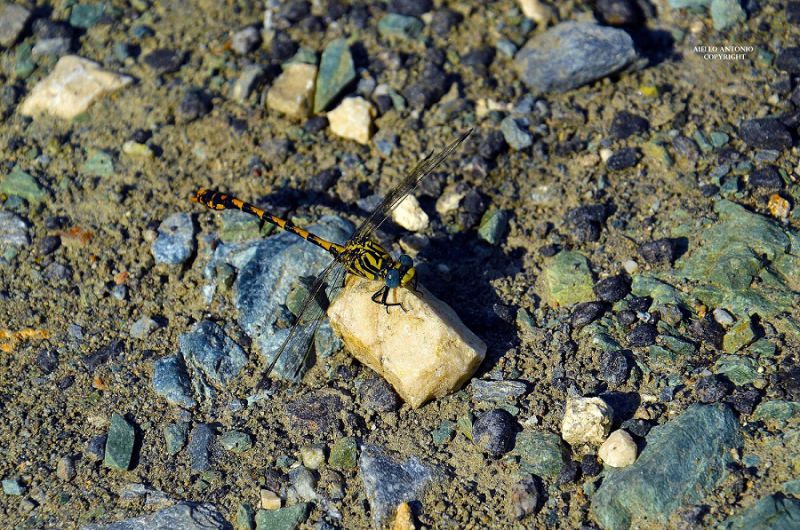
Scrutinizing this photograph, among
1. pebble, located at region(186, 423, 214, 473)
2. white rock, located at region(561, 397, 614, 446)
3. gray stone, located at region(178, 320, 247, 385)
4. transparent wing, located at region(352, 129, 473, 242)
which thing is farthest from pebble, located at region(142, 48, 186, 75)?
white rock, located at region(561, 397, 614, 446)

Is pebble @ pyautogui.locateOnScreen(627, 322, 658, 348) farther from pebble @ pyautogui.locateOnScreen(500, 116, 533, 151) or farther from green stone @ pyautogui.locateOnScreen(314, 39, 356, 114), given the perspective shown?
green stone @ pyautogui.locateOnScreen(314, 39, 356, 114)

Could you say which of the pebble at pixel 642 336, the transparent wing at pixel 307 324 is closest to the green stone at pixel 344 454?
the transparent wing at pixel 307 324

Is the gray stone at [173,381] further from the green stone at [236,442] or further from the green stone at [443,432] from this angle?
the green stone at [443,432]

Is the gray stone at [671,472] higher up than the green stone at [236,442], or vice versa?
the gray stone at [671,472]

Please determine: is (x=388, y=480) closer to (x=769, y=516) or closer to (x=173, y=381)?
(x=173, y=381)

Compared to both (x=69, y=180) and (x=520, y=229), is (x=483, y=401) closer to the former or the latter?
(x=520, y=229)

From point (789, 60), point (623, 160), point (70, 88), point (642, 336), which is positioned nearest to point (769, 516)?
point (642, 336)
